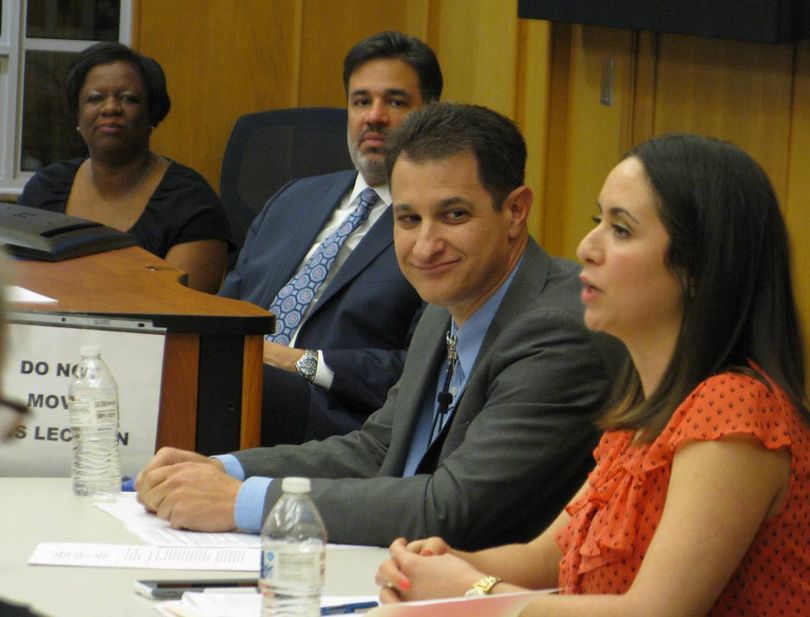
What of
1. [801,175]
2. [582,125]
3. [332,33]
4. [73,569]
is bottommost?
[73,569]

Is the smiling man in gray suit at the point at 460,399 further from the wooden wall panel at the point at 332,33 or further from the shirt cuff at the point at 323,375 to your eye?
the wooden wall panel at the point at 332,33

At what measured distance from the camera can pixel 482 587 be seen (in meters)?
1.67

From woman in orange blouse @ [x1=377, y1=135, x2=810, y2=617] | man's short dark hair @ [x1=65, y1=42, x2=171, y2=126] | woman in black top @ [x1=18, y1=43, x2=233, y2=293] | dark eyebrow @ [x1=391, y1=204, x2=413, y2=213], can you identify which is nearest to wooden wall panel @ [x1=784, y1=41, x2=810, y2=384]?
dark eyebrow @ [x1=391, y1=204, x2=413, y2=213]

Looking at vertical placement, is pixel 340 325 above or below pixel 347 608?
above

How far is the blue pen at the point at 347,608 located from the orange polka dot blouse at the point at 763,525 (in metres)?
0.28

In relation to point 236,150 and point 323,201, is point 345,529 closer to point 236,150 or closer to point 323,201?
point 323,201

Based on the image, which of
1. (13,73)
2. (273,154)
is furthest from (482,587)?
(13,73)

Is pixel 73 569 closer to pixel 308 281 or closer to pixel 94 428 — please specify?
pixel 94 428

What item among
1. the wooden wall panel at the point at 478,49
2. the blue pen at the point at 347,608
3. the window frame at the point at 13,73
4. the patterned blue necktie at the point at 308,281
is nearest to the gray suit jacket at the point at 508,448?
the blue pen at the point at 347,608

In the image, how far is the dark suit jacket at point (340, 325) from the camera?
10.5ft

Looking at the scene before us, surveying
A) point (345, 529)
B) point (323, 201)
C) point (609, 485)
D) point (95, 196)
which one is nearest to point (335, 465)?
point (345, 529)

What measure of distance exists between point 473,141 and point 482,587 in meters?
0.86

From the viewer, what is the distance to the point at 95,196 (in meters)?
4.72

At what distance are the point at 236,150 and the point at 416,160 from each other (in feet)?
9.18
